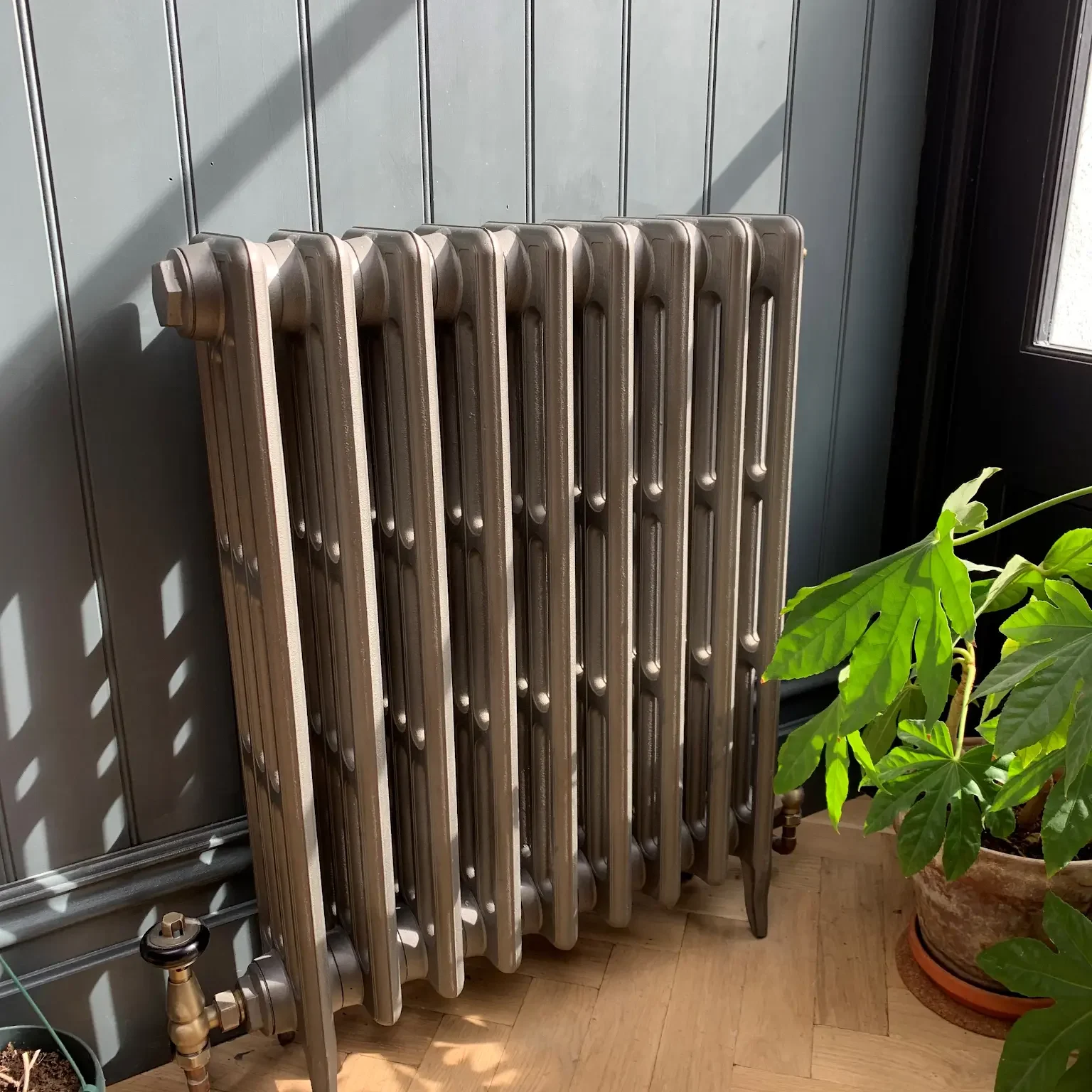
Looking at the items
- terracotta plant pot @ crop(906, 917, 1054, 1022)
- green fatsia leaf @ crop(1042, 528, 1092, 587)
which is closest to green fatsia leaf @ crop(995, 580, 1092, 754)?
green fatsia leaf @ crop(1042, 528, 1092, 587)

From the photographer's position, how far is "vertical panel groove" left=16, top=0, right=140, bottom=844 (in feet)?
2.99

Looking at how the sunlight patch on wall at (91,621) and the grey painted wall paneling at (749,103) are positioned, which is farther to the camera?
the grey painted wall paneling at (749,103)

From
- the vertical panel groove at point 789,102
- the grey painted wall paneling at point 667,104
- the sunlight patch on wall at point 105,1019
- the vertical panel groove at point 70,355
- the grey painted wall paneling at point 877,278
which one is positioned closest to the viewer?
the vertical panel groove at point 70,355

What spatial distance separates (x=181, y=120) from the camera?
0.99 meters

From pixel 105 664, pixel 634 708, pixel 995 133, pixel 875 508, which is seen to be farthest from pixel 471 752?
pixel 995 133

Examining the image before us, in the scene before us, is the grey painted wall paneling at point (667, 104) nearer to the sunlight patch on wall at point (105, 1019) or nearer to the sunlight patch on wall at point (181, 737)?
the sunlight patch on wall at point (181, 737)

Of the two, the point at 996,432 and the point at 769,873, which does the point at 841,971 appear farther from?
the point at 996,432

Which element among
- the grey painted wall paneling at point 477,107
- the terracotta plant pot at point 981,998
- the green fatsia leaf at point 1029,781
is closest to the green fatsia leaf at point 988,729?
the green fatsia leaf at point 1029,781

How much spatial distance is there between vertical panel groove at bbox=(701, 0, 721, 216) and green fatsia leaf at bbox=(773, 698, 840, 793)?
24.5 inches

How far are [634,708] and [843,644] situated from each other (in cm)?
38

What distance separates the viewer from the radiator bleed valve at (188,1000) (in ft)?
3.26

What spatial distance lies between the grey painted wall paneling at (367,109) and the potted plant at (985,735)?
0.61 metres

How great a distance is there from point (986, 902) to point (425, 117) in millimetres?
1091

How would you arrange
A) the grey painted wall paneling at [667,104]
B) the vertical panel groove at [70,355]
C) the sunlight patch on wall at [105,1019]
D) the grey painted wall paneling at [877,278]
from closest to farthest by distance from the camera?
the vertical panel groove at [70,355]
the sunlight patch on wall at [105,1019]
the grey painted wall paneling at [667,104]
the grey painted wall paneling at [877,278]
